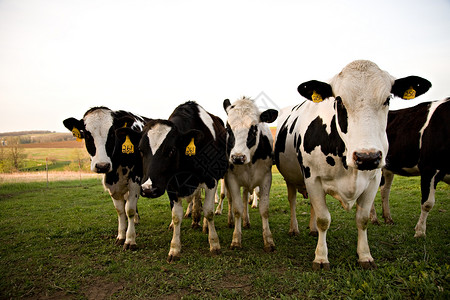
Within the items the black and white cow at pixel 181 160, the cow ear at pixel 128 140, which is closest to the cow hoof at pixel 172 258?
the black and white cow at pixel 181 160

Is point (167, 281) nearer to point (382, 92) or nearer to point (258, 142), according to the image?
point (258, 142)

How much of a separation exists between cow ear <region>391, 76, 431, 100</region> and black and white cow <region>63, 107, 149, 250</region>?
14.6 feet

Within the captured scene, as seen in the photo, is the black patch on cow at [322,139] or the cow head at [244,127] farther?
the cow head at [244,127]

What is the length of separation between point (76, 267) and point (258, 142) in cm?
393

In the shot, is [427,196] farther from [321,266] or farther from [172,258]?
[172,258]

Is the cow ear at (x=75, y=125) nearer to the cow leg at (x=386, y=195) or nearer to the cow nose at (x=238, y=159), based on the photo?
the cow nose at (x=238, y=159)

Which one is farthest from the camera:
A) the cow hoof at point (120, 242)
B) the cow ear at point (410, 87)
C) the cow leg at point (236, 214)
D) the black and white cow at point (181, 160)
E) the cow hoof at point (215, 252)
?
the cow hoof at point (120, 242)

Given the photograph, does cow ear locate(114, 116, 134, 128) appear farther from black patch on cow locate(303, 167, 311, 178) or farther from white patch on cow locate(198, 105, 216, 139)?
black patch on cow locate(303, 167, 311, 178)

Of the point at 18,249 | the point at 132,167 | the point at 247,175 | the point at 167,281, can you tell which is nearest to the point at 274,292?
the point at 167,281

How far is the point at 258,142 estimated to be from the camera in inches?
217

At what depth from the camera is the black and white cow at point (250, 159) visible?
5.22 metres

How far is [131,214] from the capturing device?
589 centimetres

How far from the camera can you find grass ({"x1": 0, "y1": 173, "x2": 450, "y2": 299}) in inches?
142

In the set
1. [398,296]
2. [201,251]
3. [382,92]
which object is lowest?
[201,251]
